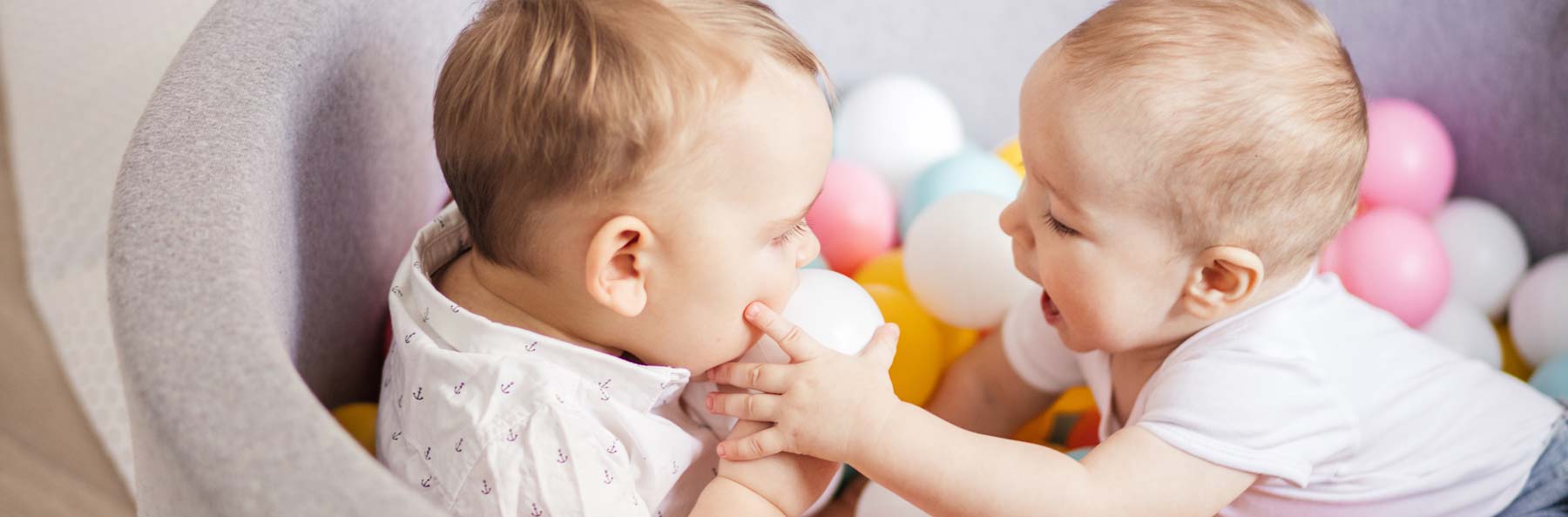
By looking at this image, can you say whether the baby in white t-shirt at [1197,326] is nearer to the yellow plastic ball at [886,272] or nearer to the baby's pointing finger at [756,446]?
the baby's pointing finger at [756,446]

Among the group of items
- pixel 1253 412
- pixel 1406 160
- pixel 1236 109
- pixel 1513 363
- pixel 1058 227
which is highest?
pixel 1236 109

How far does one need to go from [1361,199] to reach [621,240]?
1.21 m

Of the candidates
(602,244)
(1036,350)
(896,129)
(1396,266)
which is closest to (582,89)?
(602,244)

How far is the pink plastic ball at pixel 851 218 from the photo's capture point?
1510 mm

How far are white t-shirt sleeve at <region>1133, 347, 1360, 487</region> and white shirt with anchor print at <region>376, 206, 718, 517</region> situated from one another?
0.41 m

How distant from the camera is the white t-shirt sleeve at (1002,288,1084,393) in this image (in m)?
1.26

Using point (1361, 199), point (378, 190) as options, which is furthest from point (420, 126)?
point (1361, 199)

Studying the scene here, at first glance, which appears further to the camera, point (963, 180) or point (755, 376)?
point (963, 180)

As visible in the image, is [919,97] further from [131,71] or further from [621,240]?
[131,71]

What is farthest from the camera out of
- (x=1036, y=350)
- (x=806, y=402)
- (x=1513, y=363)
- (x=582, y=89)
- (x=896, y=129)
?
(x=896, y=129)

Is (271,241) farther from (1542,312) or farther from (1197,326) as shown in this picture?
(1542,312)

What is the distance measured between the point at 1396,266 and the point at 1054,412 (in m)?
0.45

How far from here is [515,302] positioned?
3.08ft

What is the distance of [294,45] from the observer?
0.98 m
